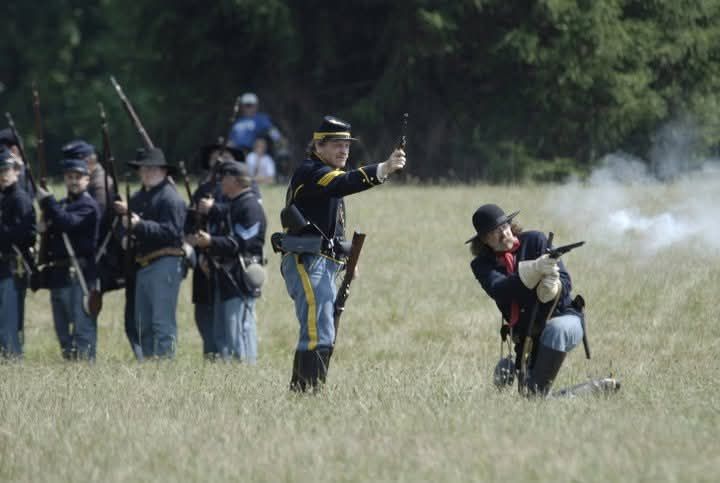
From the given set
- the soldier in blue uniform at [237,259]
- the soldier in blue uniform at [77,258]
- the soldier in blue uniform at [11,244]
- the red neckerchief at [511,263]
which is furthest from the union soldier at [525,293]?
the soldier in blue uniform at [11,244]

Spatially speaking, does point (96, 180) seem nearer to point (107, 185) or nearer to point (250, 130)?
point (107, 185)

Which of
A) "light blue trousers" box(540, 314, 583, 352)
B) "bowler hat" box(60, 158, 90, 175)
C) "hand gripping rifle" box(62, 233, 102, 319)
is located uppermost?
"bowler hat" box(60, 158, 90, 175)

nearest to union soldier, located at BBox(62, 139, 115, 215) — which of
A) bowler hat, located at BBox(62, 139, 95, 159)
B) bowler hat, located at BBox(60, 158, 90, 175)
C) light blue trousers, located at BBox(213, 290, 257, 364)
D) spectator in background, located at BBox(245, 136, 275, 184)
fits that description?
bowler hat, located at BBox(62, 139, 95, 159)

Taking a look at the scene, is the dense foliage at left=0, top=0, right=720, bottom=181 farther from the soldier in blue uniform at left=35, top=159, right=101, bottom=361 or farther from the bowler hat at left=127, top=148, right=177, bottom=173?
the soldier in blue uniform at left=35, top=159, right=101, bottom=361

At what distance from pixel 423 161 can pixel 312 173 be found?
64.7ft

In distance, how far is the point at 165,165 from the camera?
1320 cm

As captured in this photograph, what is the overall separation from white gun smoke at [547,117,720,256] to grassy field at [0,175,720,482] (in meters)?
0.05

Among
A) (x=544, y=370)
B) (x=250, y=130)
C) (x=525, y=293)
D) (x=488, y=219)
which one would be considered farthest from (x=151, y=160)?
(x=250, y=130)

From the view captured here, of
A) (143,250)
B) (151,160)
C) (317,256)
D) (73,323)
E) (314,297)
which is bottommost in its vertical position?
(73,323)

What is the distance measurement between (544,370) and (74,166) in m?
6.00

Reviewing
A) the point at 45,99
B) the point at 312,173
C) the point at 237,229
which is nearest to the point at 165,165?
the point at 237,229

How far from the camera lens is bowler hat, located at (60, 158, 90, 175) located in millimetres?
13438

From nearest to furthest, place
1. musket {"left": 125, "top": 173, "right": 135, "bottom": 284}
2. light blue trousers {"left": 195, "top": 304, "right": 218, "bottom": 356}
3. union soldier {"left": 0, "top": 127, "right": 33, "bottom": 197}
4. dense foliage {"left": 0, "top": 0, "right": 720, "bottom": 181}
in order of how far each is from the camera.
A: 1. musket {"left": 125, "top": 173, "right": 135, "bottom": 284}
2. light blue trousers {"left": 195, "top": 304, "right": 218, "bottom": 356}
3. union soldier {"left": 0, "top": 127, "right": 33, "bottom": 197}
4. dense foliage {"left": 0, "top": 0, "right": 720, "bottom": 181}

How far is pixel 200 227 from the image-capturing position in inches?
531
